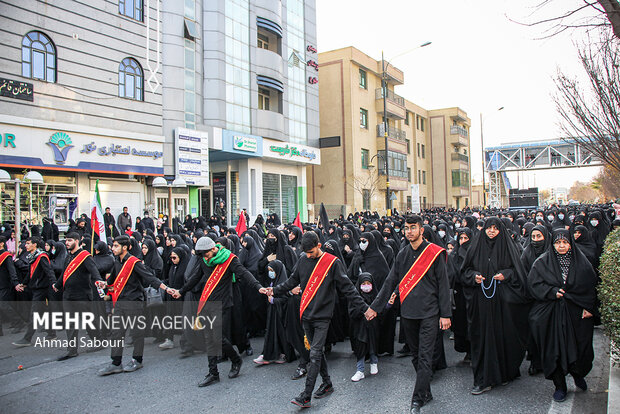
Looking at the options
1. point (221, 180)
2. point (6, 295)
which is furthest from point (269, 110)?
point (6, 295)

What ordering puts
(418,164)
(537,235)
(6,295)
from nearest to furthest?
(537,235), (6,295), (418,164)

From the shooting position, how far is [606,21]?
5.62 m

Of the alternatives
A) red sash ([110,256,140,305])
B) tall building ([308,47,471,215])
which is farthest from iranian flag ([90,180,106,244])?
tall building ([308,47,471,215])

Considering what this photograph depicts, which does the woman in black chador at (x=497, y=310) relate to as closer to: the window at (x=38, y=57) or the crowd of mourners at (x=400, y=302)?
the crowd of mourners at (x=400, y=302)

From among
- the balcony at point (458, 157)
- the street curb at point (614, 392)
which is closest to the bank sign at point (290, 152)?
the street curb at point (614, 392)

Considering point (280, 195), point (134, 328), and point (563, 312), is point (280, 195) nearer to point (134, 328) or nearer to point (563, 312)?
point (134, 328)

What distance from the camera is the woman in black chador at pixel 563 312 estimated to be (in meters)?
4.55

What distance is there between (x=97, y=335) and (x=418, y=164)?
1786 inches

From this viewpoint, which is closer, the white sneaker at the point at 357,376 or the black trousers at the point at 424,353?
the black trousers at the point at 424,353

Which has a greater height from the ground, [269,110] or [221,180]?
[269,110]

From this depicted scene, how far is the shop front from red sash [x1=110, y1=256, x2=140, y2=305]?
1086 centimetres

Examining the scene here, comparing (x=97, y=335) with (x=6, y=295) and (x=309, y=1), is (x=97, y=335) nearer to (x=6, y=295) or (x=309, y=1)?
(x=6, y=295)

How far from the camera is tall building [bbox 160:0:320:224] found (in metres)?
22.3

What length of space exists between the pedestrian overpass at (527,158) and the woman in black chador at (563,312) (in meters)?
46.6
